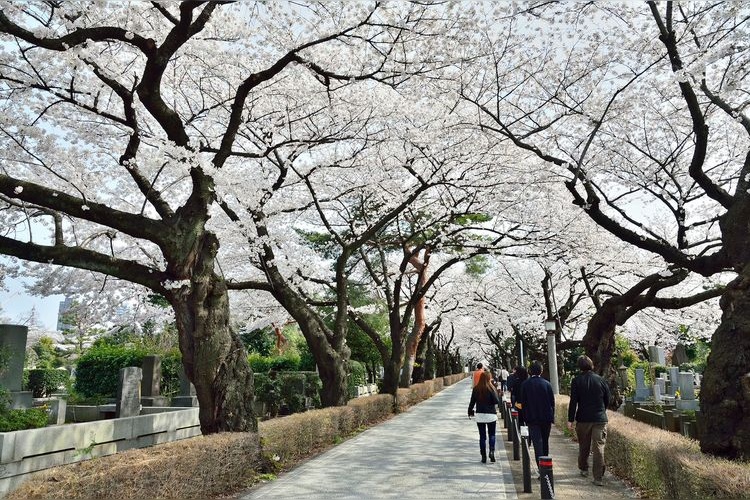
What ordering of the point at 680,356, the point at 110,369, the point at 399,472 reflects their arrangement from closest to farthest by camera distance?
the point at 399,472 → the point at 110,369 → the point at 680,356

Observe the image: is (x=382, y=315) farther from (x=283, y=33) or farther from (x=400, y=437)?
(x=283, y=33)

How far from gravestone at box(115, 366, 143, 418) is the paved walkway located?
15.2 ft

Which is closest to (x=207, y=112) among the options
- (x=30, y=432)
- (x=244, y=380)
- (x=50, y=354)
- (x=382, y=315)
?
(x=244, y=380)

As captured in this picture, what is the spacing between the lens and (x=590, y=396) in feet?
24.2

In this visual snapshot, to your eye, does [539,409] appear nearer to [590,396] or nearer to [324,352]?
[590,396]

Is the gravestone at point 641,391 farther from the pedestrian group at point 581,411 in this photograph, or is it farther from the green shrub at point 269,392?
the green shrub at point 269,392

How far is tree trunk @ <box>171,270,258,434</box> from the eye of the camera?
294 inches

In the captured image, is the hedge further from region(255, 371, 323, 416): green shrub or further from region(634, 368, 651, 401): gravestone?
region(255, 371, 323, 416): green shrub

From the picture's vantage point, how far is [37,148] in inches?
384

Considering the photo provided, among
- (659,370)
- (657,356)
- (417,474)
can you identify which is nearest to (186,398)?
(417,474)

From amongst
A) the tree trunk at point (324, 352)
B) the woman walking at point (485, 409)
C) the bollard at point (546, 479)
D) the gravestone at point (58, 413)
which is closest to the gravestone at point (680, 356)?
the tree trunk at point (324, 352)

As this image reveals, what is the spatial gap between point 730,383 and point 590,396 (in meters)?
2.06

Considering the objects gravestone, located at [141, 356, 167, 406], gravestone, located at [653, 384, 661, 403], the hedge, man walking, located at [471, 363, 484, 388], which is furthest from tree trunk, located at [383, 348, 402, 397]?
the hedge

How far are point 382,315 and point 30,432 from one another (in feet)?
77.4
